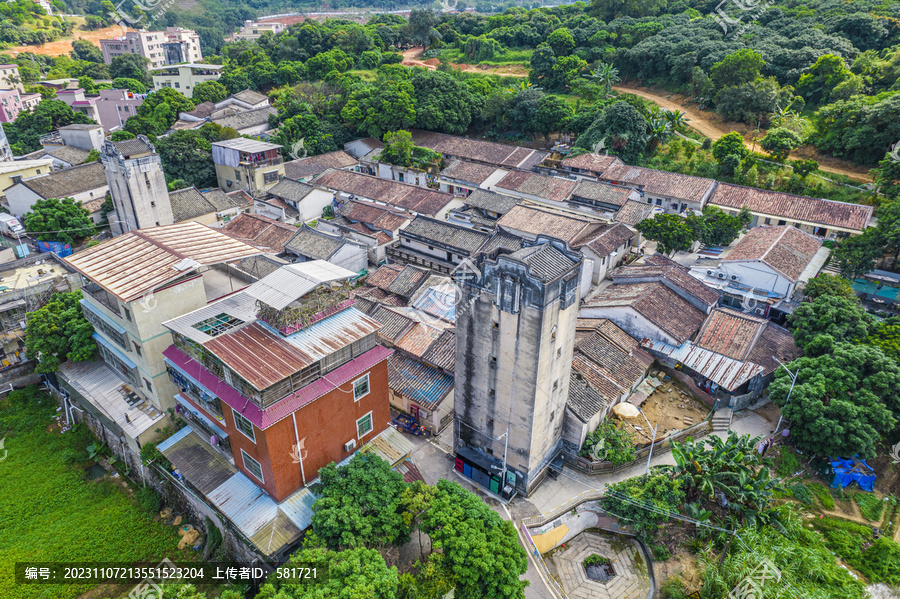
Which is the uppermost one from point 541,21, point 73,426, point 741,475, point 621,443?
point 541,21

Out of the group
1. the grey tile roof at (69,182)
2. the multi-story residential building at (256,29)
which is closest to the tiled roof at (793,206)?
the grey tile roof at (69,182)

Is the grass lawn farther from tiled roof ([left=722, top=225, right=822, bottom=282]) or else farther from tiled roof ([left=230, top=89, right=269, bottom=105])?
tiled roof ([left=230, top=89, right=269, bottom=105])

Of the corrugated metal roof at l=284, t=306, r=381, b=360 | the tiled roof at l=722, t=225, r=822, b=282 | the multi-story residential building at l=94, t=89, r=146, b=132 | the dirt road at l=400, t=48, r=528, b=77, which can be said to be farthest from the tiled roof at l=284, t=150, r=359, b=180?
the tiled roof at l=722, t=225, r=822, b=282

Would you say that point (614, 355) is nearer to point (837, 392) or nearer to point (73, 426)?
point (837, 392)

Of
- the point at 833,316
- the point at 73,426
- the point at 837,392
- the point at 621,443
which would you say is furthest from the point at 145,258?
the point at 833,316

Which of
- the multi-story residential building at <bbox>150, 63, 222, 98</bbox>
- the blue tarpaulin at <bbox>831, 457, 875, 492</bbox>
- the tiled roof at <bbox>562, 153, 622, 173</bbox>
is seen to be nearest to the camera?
the blue tarpaulin at <bbox>831, 457, 875, 492</bbox>

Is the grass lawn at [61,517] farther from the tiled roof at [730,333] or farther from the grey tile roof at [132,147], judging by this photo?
the tiled roof at [730,333]
